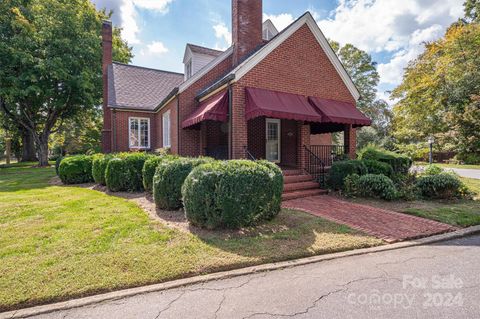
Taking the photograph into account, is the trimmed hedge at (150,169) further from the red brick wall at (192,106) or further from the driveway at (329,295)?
the driveway at (329,295)

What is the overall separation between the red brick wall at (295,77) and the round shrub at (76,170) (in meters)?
7.98

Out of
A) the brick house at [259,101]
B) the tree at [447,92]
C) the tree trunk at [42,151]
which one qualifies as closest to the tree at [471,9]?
the tree at [447,92]

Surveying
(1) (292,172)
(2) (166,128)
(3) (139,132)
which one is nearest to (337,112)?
(1) (292,172)

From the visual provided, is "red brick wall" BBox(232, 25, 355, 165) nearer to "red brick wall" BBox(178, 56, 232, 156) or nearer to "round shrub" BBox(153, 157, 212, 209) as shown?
"round shrub" BBox(153, 157, 212, 209)

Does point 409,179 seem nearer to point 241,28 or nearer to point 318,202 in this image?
point 318,202

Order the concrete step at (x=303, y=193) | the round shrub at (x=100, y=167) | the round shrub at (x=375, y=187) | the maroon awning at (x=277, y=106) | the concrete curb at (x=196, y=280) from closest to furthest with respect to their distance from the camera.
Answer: the concrete curb at (x=196, y=280)
the round shrub at (x=375, y=187)
the concrete step at (x=303, y=193)
the maroon awning at (x=277, y=106)
the round shrub at (x=100, y=167)

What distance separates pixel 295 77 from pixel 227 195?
→ 7.60 meters

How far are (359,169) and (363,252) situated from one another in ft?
18.9

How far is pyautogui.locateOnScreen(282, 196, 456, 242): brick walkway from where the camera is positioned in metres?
5.39

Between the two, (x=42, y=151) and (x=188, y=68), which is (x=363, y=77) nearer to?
(x=188, y=68)

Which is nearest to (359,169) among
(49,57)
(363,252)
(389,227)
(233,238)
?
(389,227)

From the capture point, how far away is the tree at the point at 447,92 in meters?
23.0

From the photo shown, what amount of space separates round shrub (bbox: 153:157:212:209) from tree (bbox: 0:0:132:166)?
→ 18.7 metres

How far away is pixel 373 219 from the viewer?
20.9ft
